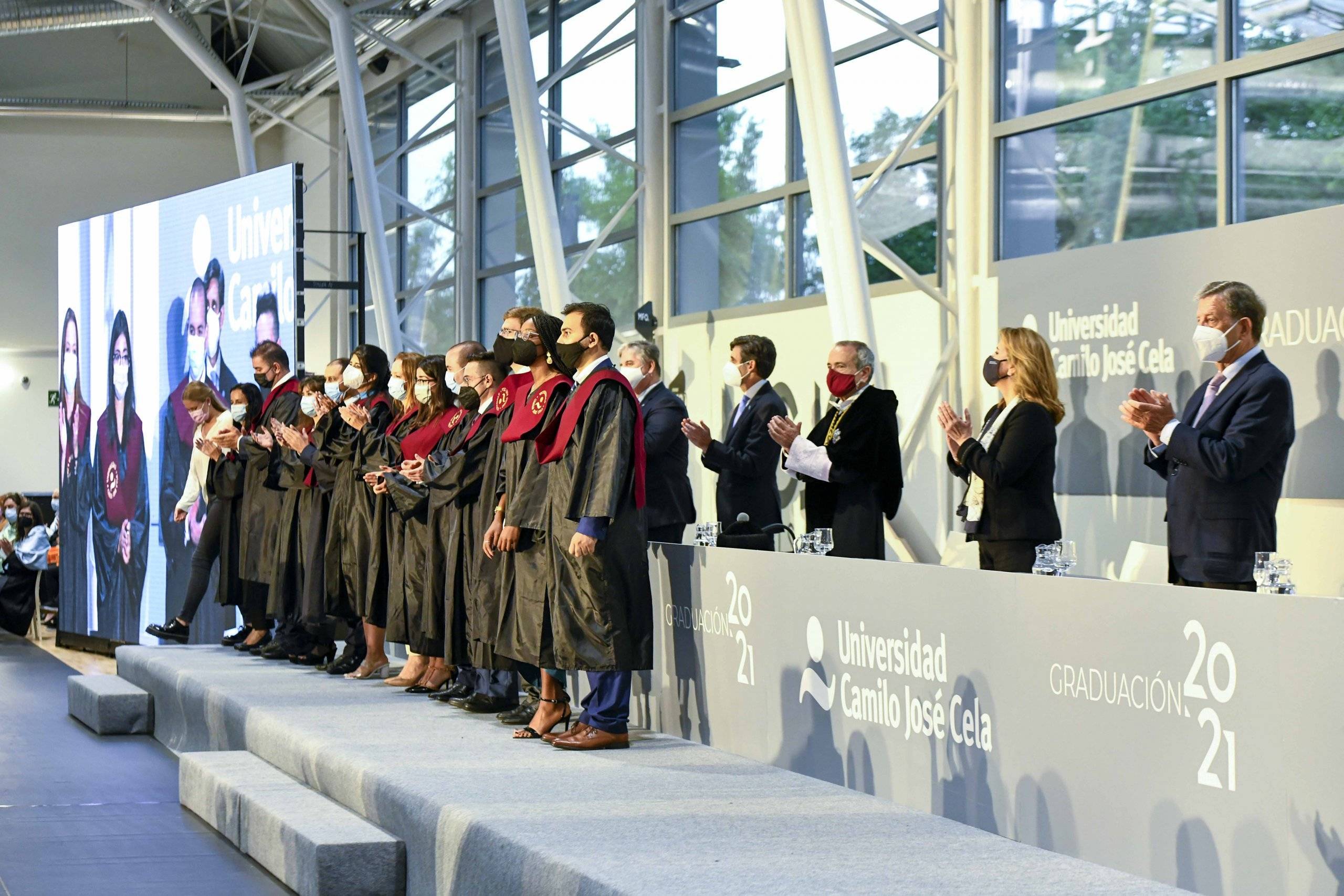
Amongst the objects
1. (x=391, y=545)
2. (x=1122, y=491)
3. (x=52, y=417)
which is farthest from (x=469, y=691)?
(x=52, y=417)

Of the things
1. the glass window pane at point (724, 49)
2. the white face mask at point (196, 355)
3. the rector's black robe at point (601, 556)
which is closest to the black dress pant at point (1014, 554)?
the rector's black robe at point (601, 556)

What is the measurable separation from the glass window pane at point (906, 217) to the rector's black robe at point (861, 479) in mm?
3958

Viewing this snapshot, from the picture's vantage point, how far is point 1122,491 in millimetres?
5770

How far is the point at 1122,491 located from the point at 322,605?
330cm

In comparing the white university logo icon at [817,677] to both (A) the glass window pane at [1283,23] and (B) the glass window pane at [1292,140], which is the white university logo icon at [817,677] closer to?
(B) the glass window pane at [1292,140]

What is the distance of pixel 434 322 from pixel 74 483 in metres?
6.15

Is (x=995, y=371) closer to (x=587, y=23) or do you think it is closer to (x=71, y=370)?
(x=71, y=370)

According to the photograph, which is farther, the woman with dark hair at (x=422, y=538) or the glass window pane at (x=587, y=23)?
the glass window pane at (x=587, y=23)

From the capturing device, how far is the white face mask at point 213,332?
9.23 metres

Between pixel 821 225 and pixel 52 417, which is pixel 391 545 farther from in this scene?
pixel 52 417

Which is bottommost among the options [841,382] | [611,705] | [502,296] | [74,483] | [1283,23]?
[611,705]

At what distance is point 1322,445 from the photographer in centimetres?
482

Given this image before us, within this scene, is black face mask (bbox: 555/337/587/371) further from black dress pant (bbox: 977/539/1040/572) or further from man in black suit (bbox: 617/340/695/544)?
black dress pant (bbox: 977/539/1040/572)

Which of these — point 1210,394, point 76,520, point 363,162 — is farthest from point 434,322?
point 1210,394
